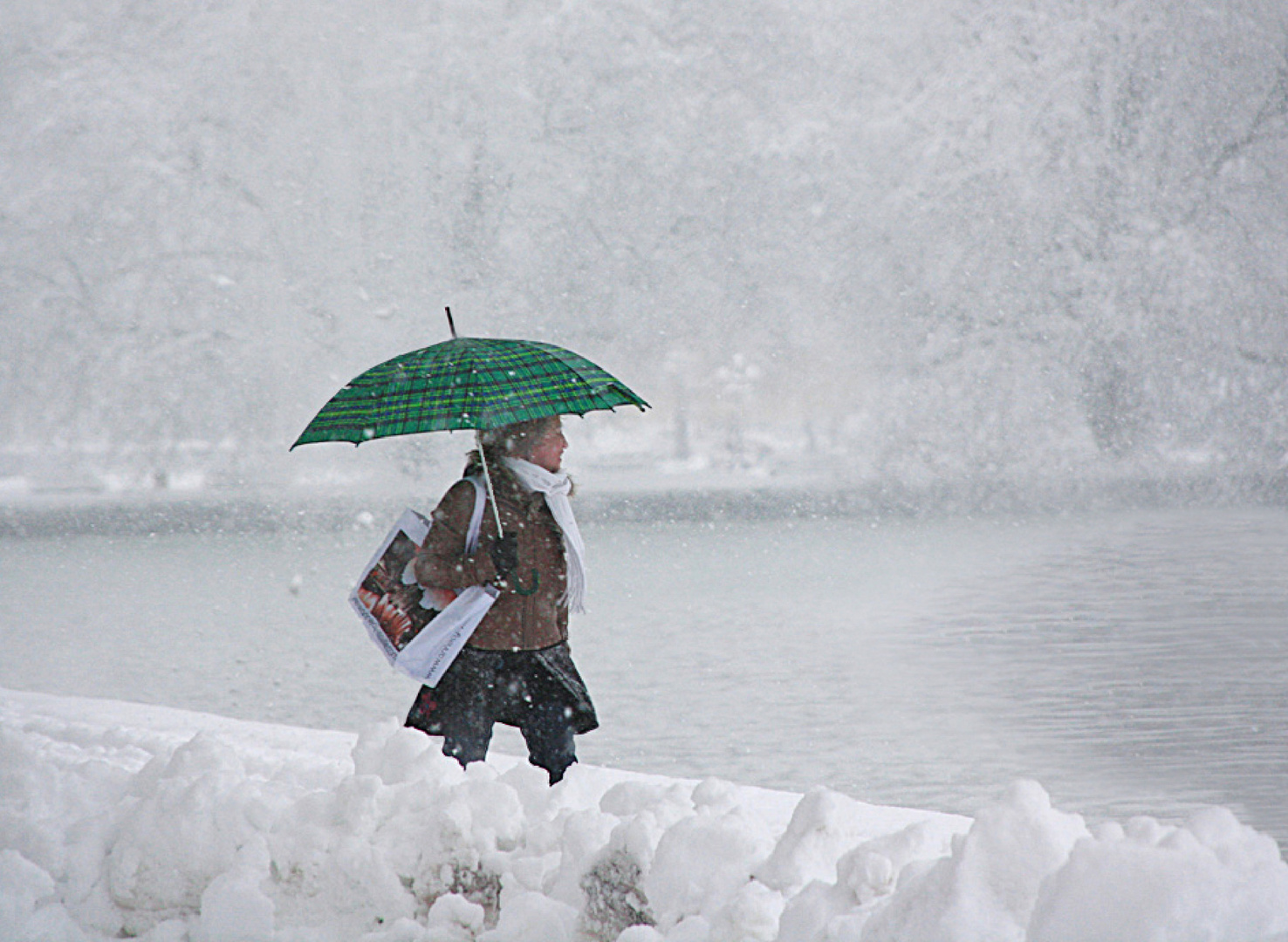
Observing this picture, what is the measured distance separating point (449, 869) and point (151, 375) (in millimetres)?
24738

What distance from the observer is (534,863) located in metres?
3.58

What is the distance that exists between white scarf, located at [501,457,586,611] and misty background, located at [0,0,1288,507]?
2082 cm

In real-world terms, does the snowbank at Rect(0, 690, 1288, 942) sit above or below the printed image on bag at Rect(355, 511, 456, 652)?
below

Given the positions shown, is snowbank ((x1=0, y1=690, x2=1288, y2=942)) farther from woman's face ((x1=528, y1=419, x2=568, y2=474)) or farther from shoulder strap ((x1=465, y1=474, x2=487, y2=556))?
woman's face ((x1=528, y1=419, x2=568, y2=474))

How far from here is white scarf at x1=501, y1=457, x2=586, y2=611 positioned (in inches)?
170

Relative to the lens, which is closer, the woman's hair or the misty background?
the woman's hair

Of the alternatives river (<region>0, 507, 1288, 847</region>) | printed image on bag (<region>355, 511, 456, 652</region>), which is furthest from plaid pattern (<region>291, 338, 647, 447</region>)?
river (<region>0, 507, 1288, 847</region>)

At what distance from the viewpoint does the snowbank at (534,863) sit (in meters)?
2.59

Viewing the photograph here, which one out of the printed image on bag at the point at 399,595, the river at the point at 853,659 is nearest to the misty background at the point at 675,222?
the river at the point at 853,659

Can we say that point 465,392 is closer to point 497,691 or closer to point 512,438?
point 512,438

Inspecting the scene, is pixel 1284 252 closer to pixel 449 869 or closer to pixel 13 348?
pixel 13 348

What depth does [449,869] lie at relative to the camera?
3.54 metres

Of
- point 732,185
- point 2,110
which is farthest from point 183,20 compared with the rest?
point 732,185

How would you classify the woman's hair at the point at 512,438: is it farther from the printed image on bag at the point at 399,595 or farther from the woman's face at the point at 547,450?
the printed image on bag at the point at 399,595
